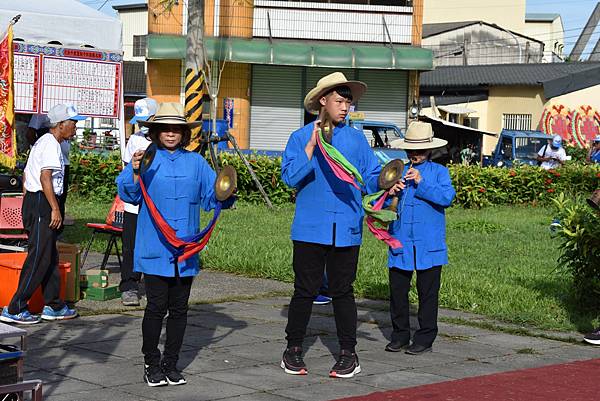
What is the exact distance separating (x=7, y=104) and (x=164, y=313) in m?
4.16

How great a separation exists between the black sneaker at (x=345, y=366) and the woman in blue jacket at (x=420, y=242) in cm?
99

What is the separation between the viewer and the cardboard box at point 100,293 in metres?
10.2

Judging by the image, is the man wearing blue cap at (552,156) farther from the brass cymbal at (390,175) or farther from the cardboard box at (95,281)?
the brass cymbal at (390,175)

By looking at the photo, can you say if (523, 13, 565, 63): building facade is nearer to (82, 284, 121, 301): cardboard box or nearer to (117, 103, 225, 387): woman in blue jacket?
(82, 284, 121, 301): cardboard box

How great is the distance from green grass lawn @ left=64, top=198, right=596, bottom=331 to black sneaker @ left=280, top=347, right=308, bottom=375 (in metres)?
3.08

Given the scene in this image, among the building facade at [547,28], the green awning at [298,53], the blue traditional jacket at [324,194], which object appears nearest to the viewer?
the blue traditional jacket at [324,194]

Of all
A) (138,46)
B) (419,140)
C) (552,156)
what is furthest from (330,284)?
(138,46)

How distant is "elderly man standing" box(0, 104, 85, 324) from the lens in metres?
8.78

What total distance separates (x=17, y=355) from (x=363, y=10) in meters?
26.3

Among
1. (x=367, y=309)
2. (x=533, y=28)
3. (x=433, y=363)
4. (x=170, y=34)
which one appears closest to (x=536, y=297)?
(x=367, y=309)

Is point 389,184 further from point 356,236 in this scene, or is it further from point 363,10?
point 363,10

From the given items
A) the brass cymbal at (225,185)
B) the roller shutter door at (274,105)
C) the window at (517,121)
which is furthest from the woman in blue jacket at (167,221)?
the window at (517,121)

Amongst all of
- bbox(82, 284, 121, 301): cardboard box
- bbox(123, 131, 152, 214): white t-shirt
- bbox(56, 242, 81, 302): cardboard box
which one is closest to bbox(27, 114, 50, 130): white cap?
bbox(123, 131, 152, 214): white t-shirt

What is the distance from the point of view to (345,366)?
7.23m
